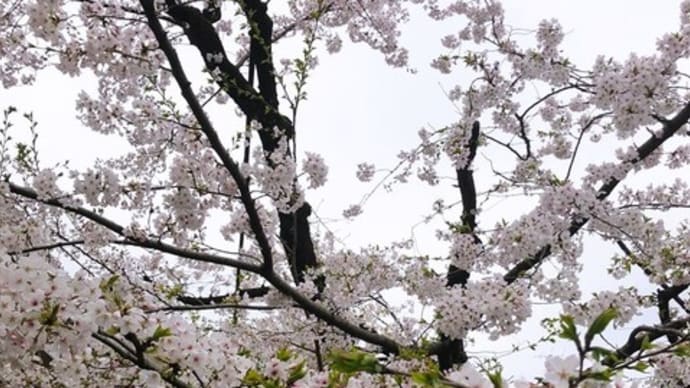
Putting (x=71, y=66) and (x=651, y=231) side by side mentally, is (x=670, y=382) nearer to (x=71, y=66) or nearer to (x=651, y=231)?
(x=651, y=231)

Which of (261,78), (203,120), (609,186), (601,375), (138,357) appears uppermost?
(261,78)

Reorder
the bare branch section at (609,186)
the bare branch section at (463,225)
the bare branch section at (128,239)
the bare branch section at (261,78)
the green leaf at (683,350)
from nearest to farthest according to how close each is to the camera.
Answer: the green leaf at (683,350), the bare branch section at (128,239), the bare branch section at (609,186), the bare branch section at (463,225), the bare branch section at (261,78)

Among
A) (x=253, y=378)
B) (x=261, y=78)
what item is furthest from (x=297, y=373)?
(x=261, y=78)

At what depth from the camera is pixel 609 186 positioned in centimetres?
545

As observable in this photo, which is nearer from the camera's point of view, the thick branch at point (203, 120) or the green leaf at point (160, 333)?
the green leaf at point (160, 333)

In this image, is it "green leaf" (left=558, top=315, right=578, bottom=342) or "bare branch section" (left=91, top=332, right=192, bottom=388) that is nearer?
"green leaf" (left=558, top=315, right=578, bottom=342)

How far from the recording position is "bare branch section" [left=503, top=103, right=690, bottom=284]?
4.98 meters

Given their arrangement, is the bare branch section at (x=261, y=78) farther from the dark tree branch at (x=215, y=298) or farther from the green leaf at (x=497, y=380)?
the green leaf at (x=497, y=380)

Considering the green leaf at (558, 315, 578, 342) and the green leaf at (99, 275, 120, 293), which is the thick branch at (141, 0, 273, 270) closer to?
the green leaf at (99, 275, 120, 293)

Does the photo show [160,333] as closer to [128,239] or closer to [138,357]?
[138,357]

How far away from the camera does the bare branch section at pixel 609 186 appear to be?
498cm

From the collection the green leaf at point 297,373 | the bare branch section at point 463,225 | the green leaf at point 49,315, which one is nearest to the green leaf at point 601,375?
the green leaf at point 297,373

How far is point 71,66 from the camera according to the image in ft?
12.3

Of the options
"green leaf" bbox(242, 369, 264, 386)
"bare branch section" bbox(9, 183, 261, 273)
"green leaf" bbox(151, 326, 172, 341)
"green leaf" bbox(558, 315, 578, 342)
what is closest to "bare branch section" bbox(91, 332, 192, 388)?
"green leaf" bbox(151, 326, 172, 341)
